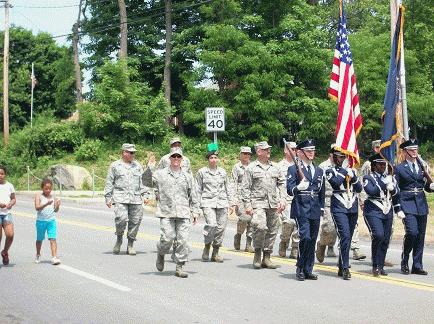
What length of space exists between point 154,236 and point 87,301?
8.14m

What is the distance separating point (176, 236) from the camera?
11195 mm

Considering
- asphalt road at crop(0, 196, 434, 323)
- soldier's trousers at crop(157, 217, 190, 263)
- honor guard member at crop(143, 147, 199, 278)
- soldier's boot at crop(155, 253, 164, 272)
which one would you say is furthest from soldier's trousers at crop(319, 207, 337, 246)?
soldier's boot at crop(155, 253, 164, 272)

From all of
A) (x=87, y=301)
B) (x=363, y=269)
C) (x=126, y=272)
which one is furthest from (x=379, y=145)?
(x=87, y=301)

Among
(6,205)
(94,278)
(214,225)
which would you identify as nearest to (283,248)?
(214,225)

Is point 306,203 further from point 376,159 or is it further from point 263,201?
point 376,159

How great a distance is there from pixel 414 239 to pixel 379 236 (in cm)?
70

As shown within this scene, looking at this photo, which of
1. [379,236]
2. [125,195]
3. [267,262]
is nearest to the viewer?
[379,236]

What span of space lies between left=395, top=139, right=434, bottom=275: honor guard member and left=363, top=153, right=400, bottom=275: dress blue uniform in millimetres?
226

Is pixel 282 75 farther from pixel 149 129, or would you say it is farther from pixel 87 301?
pixel 87 301

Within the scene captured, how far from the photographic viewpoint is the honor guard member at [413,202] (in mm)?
11273

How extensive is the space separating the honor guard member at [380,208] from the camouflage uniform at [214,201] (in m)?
2.72

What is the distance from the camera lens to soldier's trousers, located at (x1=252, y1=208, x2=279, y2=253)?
11.5 m

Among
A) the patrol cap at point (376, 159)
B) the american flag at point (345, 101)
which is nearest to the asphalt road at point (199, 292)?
the patrol cap at point (376, 159)

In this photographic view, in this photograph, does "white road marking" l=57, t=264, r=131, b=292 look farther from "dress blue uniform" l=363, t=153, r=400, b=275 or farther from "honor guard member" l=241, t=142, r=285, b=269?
"dress blue uniform" l=363, t=153, r=400, b=275
